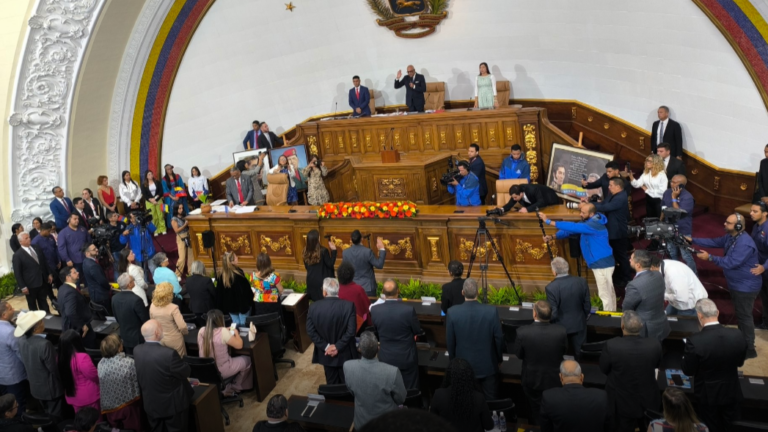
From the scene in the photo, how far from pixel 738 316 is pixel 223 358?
16.0ft

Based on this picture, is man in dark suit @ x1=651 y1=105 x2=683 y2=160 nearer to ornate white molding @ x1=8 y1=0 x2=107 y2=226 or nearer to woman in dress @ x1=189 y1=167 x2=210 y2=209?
woman in dress @ x1=189 y1=167 x2=210 y2=209

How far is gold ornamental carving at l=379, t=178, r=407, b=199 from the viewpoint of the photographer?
34.1 feet

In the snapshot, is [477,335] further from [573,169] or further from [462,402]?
[573,169]

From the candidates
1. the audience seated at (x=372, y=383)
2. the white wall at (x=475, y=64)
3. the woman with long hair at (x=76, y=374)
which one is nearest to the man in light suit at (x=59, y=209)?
the white wall at (x=475, y=64)

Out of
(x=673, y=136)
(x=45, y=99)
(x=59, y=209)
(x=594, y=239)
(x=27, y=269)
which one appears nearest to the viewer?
(x=594, y=239)

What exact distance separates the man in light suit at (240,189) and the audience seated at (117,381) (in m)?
5.54

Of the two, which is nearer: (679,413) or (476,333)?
(679,413)

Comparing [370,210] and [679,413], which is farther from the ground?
[370,210]

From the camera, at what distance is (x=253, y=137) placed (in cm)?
1282

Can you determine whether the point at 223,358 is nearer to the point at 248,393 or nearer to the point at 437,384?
the point at 248,393

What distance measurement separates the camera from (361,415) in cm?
433

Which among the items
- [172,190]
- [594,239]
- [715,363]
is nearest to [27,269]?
[172,190]

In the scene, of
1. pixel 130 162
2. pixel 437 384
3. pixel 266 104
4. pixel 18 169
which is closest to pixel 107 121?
pixel 130 162

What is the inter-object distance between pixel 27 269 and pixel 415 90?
7.06 m
